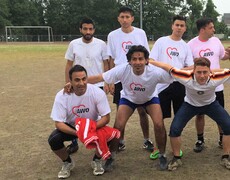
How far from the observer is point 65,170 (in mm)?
4535

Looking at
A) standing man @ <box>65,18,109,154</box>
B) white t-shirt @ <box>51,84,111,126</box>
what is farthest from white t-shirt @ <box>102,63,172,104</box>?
standing man @ <box>65,18,109,154</box>

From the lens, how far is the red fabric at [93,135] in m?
4.14

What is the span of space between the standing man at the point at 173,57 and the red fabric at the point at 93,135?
984 mm

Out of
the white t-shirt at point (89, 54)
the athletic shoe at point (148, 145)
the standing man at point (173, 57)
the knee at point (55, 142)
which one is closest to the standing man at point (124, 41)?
the athletic shoe at point (148, 145)

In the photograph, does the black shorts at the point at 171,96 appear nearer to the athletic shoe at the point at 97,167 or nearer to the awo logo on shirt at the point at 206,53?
the awo logo on shirt at the point at 206,53

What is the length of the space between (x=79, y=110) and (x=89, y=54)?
1.30 meters

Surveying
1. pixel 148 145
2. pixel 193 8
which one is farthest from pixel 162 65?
pixel 193 8

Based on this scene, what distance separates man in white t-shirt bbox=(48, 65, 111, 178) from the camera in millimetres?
4375

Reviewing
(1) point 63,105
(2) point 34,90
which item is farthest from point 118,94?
(2) point 34,90

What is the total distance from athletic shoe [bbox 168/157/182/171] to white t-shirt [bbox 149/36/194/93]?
1.35 metres

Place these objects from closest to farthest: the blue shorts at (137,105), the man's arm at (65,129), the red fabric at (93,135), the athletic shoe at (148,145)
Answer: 1. the red fabric at (93,135)
2. the man's arm at (65,129)
3. the blue shorts at (137,105)
4. the athletic shoe at (148,145)

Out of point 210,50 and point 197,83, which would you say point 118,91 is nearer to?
point 197,83

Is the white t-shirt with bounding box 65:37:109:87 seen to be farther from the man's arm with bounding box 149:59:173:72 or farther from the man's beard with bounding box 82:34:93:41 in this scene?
the man's arm with bounding box 149:59:173:72

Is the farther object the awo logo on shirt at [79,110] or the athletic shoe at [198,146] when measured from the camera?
the athletic shoe at [198,146]
